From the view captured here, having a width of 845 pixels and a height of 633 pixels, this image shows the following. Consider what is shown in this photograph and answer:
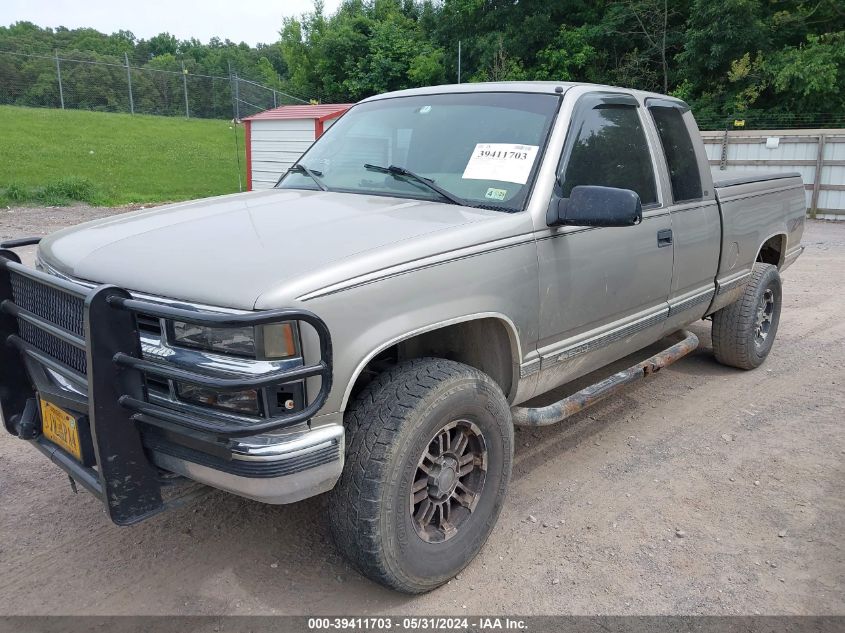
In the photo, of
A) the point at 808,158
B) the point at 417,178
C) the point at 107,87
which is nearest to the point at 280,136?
the point at 808,158

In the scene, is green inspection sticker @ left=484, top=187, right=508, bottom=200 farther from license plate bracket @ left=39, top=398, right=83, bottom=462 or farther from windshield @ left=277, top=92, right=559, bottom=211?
license plate bracket @ left=39, top=398, right=83, bottom=462

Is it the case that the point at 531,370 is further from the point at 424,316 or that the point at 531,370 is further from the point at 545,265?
the point at 424,316

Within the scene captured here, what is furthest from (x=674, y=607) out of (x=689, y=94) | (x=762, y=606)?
(x=689, y=94)

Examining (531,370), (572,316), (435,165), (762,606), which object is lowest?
(762,606)

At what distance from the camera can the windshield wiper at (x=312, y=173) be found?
3.81m

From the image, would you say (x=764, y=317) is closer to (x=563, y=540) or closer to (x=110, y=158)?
(x=563, y=540)

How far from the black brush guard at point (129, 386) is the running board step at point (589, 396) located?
1.43 m

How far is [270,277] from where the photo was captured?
2348 mm

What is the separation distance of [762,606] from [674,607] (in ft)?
1.17

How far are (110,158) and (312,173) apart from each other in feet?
74.8

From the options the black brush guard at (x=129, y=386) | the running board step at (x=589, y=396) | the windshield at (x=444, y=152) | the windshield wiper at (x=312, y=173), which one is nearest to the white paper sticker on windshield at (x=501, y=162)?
the windshield at (x=444, y=152)

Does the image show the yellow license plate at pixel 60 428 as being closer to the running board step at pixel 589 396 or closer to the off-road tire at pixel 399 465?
the off-road tire at pixel 399 465

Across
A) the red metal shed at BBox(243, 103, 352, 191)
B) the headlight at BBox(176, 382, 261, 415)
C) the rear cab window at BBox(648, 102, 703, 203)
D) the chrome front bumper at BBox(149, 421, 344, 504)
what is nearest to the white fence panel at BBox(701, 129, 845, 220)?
the red metal shed at BBox(243, 103, 352, 191)

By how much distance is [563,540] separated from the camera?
10.8ft
